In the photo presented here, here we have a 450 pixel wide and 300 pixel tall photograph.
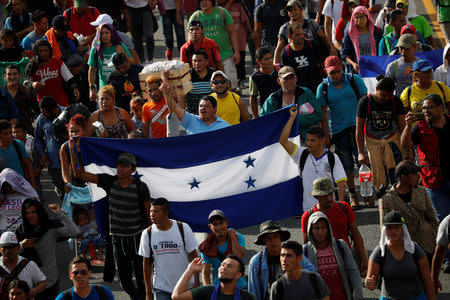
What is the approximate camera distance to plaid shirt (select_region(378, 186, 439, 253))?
11.5m

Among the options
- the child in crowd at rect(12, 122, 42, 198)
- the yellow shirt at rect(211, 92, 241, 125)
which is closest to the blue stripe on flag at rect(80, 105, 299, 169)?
the yellow shirt at rect(211, 92, 241, 125)

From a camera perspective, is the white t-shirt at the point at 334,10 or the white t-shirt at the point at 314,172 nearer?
the white t-shirt at the point at 314,172

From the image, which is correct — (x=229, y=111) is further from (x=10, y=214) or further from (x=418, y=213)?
(x=418, y=213)

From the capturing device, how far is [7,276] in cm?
1136

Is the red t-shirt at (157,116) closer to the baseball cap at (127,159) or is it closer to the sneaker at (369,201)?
the baseball cap at (127,159)

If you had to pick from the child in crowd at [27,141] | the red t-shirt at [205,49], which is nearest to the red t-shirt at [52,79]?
the child in crowd at [27,141]

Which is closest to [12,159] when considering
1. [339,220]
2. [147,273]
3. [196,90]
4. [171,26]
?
[196,90]

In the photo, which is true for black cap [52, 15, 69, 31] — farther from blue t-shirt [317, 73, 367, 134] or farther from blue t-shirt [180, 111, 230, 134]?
blue t-shirt [180, 111, 230, 134]

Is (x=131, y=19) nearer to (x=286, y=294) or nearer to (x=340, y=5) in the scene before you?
(x=340, y=5)

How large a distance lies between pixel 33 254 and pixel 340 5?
8.44 meters

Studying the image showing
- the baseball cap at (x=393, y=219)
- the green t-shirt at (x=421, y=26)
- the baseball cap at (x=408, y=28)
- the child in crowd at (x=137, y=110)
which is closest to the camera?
the baseball cap at (x=393, y=219)

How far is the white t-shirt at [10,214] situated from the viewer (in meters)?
13.1

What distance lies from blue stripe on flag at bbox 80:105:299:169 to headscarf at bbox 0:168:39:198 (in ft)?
3.41

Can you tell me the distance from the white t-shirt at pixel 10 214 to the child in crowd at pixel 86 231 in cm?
83
